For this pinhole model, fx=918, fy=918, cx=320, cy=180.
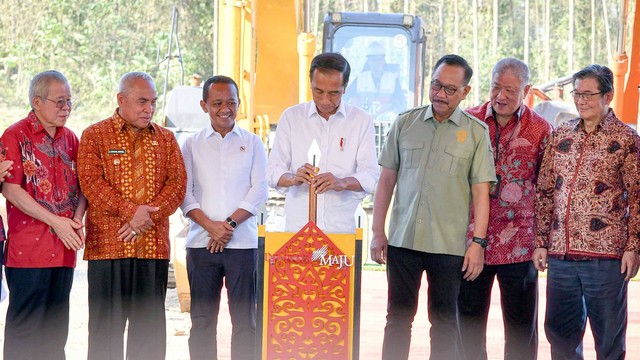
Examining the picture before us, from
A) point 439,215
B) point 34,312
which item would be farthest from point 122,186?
point 439,215

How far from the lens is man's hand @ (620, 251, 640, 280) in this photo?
3.58 metres

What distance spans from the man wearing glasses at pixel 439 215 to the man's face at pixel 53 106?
52.5 inches

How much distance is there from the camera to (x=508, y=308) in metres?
3.93

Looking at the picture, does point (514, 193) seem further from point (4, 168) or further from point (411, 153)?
point (4, 168)

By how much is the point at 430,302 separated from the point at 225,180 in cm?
104

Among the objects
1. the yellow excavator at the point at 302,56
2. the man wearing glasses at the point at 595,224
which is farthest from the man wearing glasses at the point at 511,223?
the yellow excavator at the point at 302,56

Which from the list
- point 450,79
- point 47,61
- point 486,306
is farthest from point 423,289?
point 47,61

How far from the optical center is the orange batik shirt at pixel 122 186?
368cm

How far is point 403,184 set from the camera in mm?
3738

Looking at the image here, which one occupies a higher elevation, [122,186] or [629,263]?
[122,186]

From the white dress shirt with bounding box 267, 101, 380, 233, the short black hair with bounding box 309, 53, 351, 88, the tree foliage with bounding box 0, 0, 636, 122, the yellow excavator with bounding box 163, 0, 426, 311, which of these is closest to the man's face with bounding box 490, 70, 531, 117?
the white dress shirt with bounding box 267, 101, 380, 233

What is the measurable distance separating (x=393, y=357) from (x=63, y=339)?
A: 4.46ft

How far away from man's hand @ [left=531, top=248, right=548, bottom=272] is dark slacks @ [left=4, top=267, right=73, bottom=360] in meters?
1.93

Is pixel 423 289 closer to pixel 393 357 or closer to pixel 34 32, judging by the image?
pixel 393 357
